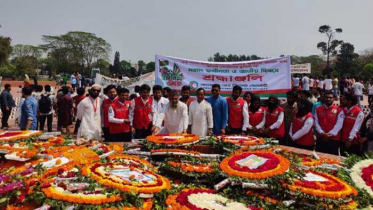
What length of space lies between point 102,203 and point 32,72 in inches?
2241

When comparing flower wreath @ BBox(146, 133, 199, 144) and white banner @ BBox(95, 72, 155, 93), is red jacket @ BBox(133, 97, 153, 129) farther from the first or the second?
white banner @ BBox(95, 72, 155, 93)

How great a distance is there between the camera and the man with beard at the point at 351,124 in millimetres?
5980

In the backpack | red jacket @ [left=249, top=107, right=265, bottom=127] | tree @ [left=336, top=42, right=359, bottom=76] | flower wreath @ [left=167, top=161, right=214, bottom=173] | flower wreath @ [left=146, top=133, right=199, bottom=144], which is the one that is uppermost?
tree @ [left=336, top=42, right=359, bottom=76]

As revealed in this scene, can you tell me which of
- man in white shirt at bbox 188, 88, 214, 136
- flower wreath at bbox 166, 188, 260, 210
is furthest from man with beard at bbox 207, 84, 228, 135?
flower wreath at bbox 166, 188, 260, 210

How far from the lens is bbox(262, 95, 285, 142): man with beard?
6.41 meters

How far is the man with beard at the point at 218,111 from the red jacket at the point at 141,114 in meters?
1.44

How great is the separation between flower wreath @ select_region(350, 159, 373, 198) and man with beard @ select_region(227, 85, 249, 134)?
102 inches

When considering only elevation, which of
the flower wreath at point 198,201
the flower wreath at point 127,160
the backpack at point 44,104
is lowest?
the flower wreath at point 198,201

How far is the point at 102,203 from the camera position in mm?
3051

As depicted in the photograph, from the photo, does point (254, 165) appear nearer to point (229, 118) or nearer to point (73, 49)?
point (229, 118)

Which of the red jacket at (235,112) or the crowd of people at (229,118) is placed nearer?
the crowd of people at (229,118)

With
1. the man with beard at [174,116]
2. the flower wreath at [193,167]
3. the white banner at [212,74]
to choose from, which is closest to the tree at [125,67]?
the white banner at [212,74]

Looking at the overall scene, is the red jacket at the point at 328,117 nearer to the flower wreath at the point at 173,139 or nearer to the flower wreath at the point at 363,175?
the flower wreath at the point at 363,175

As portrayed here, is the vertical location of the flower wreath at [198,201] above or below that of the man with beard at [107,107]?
below
